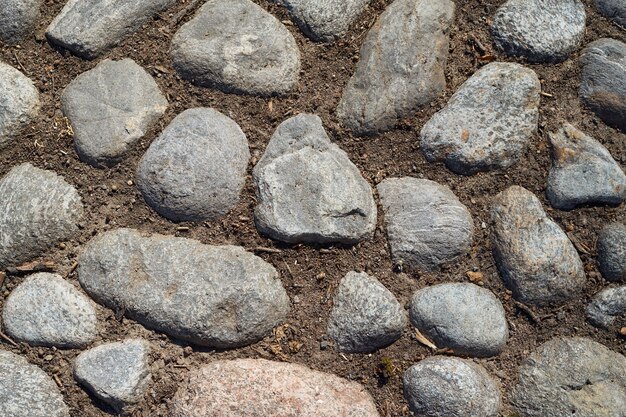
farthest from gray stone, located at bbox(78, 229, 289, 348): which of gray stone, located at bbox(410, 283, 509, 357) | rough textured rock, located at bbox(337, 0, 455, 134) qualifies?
rough textured rock, located at bbox(337, 0, 455, 134)

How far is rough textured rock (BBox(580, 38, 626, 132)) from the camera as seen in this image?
2.07 m

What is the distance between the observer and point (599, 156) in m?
2.03

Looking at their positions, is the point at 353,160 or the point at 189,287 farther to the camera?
the point at 353,160

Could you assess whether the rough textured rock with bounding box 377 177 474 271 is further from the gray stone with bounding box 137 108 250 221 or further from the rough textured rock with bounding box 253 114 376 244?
the gray stone with bounding box 137 108 250 221

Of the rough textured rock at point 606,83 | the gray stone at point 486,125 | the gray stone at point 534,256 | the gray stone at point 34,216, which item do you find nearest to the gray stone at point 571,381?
the gray stone at point 534,256

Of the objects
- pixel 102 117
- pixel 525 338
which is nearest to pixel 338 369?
pixel 525 338

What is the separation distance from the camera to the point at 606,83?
2.08m

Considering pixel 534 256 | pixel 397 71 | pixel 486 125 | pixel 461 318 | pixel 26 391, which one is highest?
pixel 397 71

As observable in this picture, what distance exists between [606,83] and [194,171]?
3.97ft

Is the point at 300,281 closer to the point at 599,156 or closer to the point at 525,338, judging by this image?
the point at 525,338

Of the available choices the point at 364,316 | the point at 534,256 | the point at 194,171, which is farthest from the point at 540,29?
the point at 194,171

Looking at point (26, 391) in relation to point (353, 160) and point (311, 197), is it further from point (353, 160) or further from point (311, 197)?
point (353, 160)

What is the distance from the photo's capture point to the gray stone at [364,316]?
76.7 inches

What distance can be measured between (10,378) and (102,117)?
766 mm
